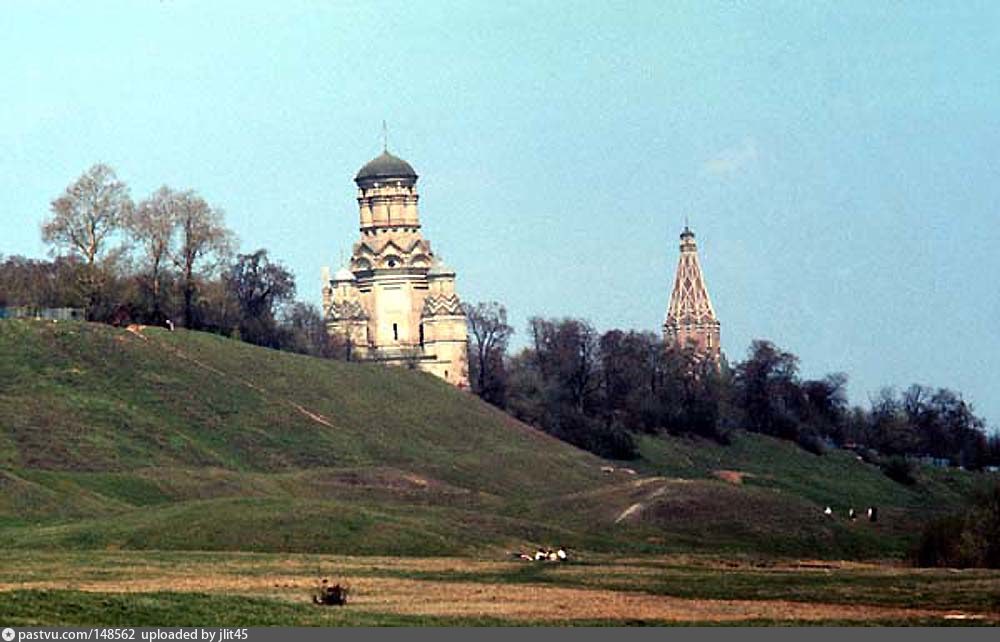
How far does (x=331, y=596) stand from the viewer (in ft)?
187

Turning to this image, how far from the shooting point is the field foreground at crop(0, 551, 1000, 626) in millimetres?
51531

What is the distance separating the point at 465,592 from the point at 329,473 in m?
55.9

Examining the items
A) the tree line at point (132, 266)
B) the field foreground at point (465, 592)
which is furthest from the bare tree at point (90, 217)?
the field foreground at point (465, 592)

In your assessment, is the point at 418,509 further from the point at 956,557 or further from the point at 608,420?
the point at 608,420

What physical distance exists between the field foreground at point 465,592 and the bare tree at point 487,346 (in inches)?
4035

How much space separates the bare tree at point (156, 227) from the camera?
151 m

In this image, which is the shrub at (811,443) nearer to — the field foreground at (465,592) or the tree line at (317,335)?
the tree line at (317,335)

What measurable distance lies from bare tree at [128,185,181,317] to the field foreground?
76.6 m

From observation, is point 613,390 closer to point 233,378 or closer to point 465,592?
point 233,378

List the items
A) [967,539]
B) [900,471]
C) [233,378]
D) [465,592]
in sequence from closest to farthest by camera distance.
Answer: [465,592] < [967,539] < [233,378] < [900,471]

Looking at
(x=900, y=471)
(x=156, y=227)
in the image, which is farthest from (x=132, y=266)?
(x=900, y=471)

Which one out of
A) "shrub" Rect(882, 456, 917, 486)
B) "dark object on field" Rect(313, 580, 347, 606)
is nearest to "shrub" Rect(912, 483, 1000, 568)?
Answer: "dark object on field" Rect(313, 580, 347, 606)

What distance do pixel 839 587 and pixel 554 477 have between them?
68.7m

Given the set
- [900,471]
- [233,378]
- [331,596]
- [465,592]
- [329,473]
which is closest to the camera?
[331,596]
